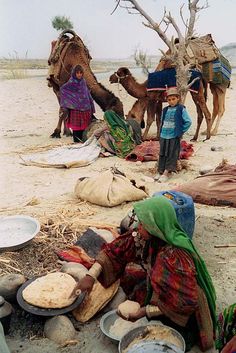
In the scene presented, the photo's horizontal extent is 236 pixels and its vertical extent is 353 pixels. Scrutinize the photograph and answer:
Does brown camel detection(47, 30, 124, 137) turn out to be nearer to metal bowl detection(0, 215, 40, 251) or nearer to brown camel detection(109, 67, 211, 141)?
brown camel detection(109, 67, 211, 141)

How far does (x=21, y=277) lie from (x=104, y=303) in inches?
24.7

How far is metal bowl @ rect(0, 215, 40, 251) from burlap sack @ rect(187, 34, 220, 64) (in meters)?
4.97

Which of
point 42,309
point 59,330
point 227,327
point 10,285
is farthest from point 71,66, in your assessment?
point 227,327

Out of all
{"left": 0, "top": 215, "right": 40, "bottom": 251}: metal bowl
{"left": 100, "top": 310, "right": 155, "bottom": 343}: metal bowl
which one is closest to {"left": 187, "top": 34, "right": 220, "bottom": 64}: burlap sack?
{"left": 0, "top": 215, "right": 40, "bottom": 251}: metal bowl

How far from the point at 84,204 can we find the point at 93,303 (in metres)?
2.15

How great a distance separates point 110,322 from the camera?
9.68 feet

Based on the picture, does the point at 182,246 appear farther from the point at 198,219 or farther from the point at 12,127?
the point at 12,127

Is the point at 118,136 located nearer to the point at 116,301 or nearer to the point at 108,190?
the point at 108,190

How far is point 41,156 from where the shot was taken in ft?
24.0

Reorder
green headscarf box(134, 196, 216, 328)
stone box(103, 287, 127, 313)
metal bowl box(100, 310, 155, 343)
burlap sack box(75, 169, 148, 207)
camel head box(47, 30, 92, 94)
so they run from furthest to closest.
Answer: camel head box(47, 30, 92, 94) → burlap sack box(75, 169, 148, 207) → stone box(103, 287, 127, 313) → metal bowl box(100, 310, 155, 343) → green headscarf box(134, 196, 216, 328)

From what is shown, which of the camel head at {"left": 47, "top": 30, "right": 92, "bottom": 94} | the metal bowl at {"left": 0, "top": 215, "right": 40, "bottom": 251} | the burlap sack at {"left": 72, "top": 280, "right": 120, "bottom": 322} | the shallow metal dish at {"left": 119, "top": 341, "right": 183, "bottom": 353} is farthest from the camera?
the camel head at {"left": 47, "top": 30, "right": 92, "bottom": 94}

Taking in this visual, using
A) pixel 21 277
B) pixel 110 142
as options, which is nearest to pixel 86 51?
pixel 110 142

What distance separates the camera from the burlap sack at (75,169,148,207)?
505 centimetres

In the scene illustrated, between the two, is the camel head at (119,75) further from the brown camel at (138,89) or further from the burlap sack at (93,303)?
the burlap sack at (93,303)
